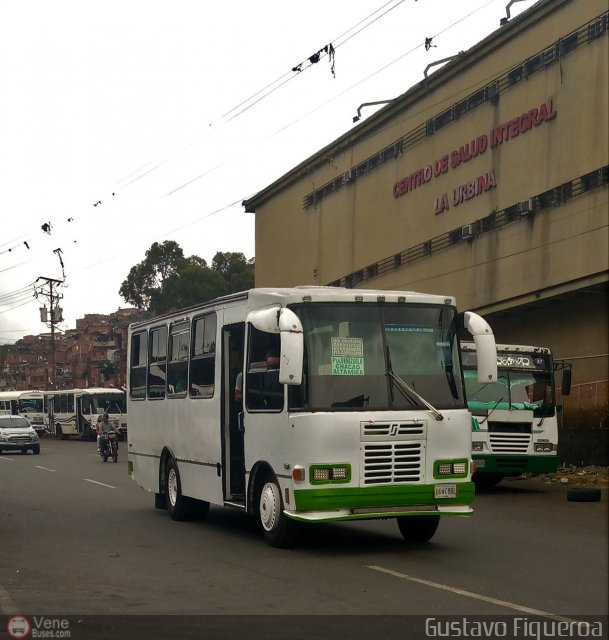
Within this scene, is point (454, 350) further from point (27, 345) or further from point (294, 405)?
point (27, 345)

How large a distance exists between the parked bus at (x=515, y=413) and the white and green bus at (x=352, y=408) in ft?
26.5

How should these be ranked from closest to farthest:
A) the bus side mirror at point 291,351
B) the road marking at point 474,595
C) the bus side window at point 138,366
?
the road marking at point 474,595 < the bus side mirror at point 291,351 < the bus side window at point 138,366

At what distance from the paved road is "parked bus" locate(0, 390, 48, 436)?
5334 cm

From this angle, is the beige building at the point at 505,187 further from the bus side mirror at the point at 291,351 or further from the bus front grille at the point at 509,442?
the bus side mirror at the point at 291,351

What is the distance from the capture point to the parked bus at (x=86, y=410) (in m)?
58.6

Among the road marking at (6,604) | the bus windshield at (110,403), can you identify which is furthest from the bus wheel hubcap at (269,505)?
the bus windshield at (110,403)

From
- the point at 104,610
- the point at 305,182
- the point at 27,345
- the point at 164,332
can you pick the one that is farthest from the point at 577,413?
the point at 27,345

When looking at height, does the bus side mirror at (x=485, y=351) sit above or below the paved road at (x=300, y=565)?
above

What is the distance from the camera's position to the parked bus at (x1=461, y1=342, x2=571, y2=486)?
20.9 m

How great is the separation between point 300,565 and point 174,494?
521 centimetres

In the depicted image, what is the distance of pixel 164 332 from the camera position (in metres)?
16.6

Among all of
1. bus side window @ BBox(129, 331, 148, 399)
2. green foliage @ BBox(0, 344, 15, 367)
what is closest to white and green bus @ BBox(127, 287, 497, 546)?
bus side window @ BBox(129, 331, 148, 399)
